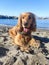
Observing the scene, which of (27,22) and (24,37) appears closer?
(27,22)

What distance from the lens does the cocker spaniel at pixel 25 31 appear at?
220 inches

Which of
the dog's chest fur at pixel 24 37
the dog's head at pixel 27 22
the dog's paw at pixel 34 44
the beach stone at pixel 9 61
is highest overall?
the dog's head at pixel 27 22

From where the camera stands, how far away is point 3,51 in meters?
5.27

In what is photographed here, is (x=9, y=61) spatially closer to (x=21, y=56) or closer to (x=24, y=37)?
(x=21, y=56)

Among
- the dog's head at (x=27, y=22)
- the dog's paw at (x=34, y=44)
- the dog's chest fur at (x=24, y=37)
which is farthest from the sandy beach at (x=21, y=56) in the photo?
the dog's head at (x=27, y=22)

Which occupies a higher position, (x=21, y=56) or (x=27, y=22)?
(x=27, y=22)

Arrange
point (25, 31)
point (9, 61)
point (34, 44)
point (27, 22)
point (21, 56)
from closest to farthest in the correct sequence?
point (9, 61) < point (21, 56) < point (27, 22) < point (34, 44) < point (25, 31)

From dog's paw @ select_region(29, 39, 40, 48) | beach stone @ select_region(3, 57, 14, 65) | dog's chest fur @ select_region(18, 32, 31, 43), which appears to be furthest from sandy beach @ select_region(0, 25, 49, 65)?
dog's chest fur @ select_region(18, 32, 31, 43)

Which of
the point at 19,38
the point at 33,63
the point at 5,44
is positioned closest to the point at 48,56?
the point at 33,63

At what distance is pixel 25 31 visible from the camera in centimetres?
586

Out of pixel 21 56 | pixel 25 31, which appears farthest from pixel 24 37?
pixel 21 56

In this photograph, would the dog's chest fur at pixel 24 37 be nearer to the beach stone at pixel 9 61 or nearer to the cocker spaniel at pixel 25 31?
the cocker spaniel at pixel 25 31

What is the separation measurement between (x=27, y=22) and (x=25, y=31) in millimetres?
346

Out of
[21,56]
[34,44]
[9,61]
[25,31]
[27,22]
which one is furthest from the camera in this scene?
[25,31]
